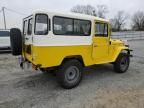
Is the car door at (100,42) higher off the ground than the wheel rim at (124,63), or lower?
higher

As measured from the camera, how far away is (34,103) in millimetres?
4609

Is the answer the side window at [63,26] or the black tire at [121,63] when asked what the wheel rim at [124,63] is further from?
the side window at [63,26]

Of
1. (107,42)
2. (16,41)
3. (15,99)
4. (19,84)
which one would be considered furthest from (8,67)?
(107,42)

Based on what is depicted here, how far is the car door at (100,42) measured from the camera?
6.11 m

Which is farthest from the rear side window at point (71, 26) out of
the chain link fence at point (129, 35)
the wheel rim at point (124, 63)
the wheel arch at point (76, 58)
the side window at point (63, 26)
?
the chain link fence at point (129, 35)

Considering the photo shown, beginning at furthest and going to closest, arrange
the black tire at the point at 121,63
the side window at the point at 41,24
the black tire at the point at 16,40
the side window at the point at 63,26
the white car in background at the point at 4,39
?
the white car in background at the point at 4,39 → the black tire at the point at 121,63 → the black tire at the point at 16,40 → the side window at the point at 63,26 → the side window at the point at 41,24

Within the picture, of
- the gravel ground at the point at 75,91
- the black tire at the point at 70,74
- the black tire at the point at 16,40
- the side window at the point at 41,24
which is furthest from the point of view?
the black tire at the point at 16,40

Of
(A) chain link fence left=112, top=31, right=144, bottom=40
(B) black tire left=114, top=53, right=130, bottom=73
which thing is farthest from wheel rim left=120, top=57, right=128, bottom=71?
(A) chain link fence left=112, top=31, right=144, bottom=40

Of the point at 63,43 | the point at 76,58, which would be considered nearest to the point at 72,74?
the point at 76,58

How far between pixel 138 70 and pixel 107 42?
2284 millimetres

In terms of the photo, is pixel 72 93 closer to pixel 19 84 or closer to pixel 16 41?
pixel 19 84

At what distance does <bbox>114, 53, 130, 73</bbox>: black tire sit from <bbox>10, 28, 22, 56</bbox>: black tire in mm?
3714

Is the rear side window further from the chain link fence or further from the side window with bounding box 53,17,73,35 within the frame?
the chain link fence

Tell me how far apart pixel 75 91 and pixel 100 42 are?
195cm
